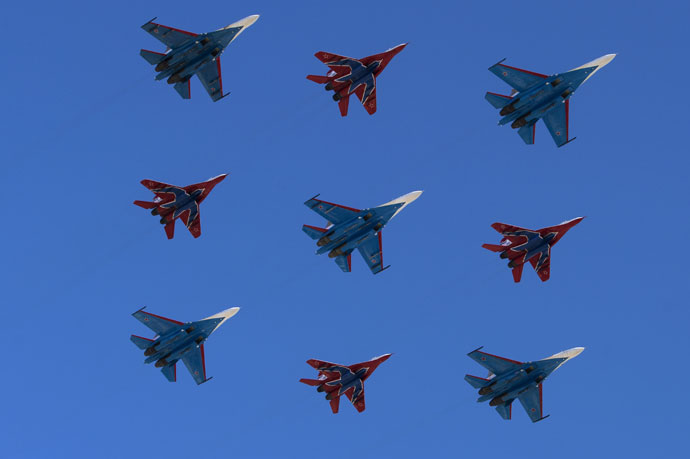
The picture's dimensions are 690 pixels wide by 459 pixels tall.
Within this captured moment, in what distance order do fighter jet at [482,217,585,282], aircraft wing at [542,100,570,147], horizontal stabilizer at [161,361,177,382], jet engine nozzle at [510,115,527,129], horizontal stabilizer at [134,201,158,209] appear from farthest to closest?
aircraft wing at [542,100,570,147] → fighter jet at [482,217,585,282] → horizontal stabilizer at [161,361,177,382] → jet engine nozzle at [510,115,527,129] → horizontal stabilizer at [134,201,158,209]

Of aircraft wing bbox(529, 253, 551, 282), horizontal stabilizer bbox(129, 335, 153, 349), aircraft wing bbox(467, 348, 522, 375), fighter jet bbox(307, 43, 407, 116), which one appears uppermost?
fighter jet bbox(307, 43, 407, 116)

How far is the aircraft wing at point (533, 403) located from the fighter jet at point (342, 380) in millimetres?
13349

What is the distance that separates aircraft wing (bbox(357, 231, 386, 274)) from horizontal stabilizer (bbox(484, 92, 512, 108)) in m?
16.4

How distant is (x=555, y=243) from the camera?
127 metres

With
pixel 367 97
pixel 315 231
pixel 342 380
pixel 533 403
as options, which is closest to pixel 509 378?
pixel 533 403

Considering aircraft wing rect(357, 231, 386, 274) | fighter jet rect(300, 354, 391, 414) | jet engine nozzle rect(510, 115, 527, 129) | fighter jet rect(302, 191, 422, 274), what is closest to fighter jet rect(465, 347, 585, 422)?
fighter jet rect(300, 354, 391, 414)

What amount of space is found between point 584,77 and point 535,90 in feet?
15.5

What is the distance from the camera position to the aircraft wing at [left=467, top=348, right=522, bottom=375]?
123m

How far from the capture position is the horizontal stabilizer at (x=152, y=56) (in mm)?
121812

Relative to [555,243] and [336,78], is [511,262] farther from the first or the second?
[336,78]

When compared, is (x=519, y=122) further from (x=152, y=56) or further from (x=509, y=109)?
(x=152, y=56)

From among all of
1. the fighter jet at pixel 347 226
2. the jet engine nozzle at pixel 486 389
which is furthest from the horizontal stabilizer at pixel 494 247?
the jet engine nozzle at pixel 486 389

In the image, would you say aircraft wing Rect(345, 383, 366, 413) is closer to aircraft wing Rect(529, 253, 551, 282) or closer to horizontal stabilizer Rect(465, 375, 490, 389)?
horizontal stabilizer Rect(465, 375, 490, 389)

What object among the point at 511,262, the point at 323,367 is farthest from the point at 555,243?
the point at 323,367
